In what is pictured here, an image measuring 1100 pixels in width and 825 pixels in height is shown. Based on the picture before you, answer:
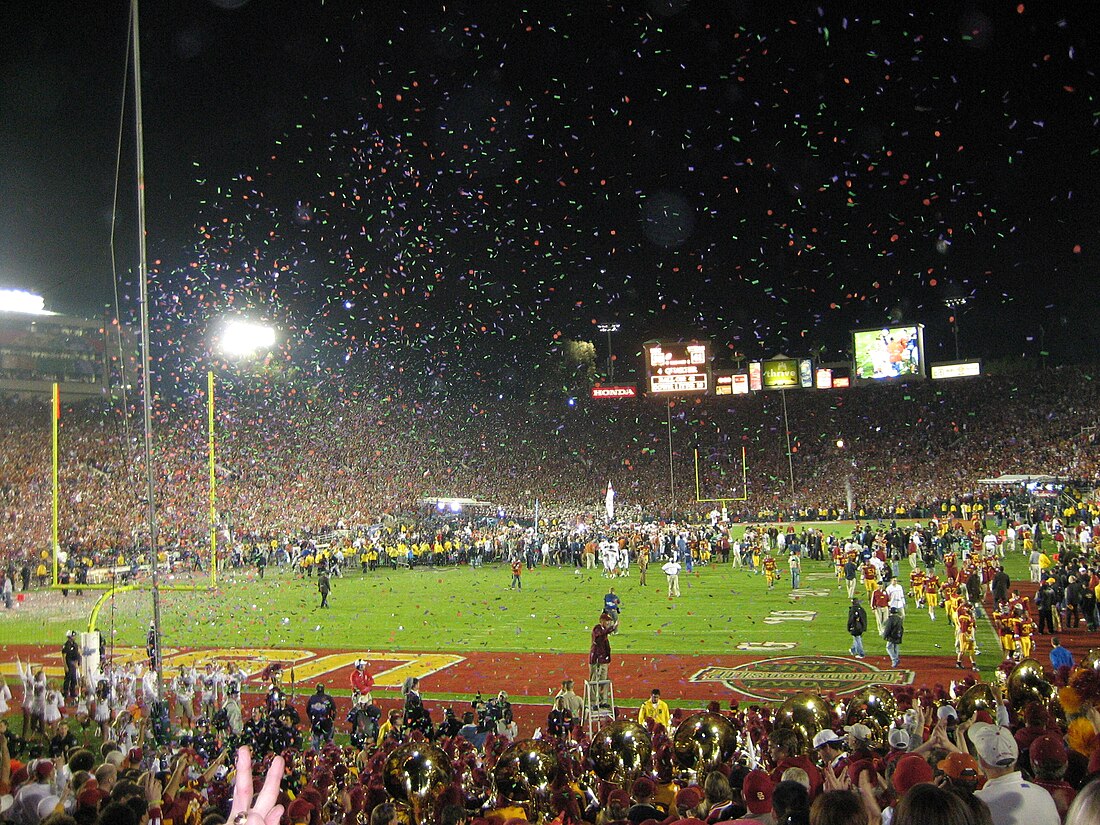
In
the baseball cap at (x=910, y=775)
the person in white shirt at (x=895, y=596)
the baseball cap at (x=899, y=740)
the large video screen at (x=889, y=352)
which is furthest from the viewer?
the large video screen at (x=889, y=352)

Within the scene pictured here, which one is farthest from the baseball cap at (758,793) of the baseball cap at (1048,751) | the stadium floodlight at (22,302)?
the stadium floodlight at (22,302)

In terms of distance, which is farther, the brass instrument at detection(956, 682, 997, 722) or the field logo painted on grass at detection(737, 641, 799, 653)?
the field logo painted on grass at detection(737, 641, 799, 653)

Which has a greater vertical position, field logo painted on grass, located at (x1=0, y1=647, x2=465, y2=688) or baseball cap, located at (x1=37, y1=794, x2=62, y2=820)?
baseball cap, located at (x1=37, y1=794, x2=62, y2=820)

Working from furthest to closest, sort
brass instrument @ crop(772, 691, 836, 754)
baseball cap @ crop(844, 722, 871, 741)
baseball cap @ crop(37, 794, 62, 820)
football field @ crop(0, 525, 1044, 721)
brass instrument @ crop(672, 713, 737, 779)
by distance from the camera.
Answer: football field @ crop(0, 525, 1044, 721)
brass instrument @ crop(772, 691, 836, 754)
brass instrument @ crop(672, 713, 737, 779)
baseball cap @ crop(844, 722, 871, 741)
baseball cap @ crop(37, 794, 62, 820)

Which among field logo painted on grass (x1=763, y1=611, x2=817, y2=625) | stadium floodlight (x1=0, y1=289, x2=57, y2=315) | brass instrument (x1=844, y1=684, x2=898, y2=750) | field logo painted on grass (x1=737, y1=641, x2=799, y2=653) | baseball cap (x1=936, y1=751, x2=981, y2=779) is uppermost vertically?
stadium floodlight (x1=0, y1=289, x2=57, y2=315)

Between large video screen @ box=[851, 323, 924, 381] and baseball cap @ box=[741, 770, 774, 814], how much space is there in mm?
54211

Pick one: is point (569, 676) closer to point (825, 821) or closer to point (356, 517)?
point (825, 821)

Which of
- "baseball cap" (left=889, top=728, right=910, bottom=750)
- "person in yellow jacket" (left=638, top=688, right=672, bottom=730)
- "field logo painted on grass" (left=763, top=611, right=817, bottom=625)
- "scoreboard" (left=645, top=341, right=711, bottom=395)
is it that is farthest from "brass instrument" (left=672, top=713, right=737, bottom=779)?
"scoreboard" (left=645, top=341, right=711, bottom=395)

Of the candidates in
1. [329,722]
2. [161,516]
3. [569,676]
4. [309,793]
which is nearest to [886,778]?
[309,793]

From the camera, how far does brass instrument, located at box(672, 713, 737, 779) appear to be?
5.57m

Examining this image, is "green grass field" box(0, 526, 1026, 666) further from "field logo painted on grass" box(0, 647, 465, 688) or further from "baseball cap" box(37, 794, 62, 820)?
"baseball cap" box(37, 794, 62, 820)

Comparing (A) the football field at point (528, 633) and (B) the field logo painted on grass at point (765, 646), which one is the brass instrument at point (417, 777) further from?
(B) the field logo painted on grass at point (765, 646)

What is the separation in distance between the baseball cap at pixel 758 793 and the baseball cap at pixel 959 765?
0.92 metres

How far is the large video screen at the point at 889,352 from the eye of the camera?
53.8m
